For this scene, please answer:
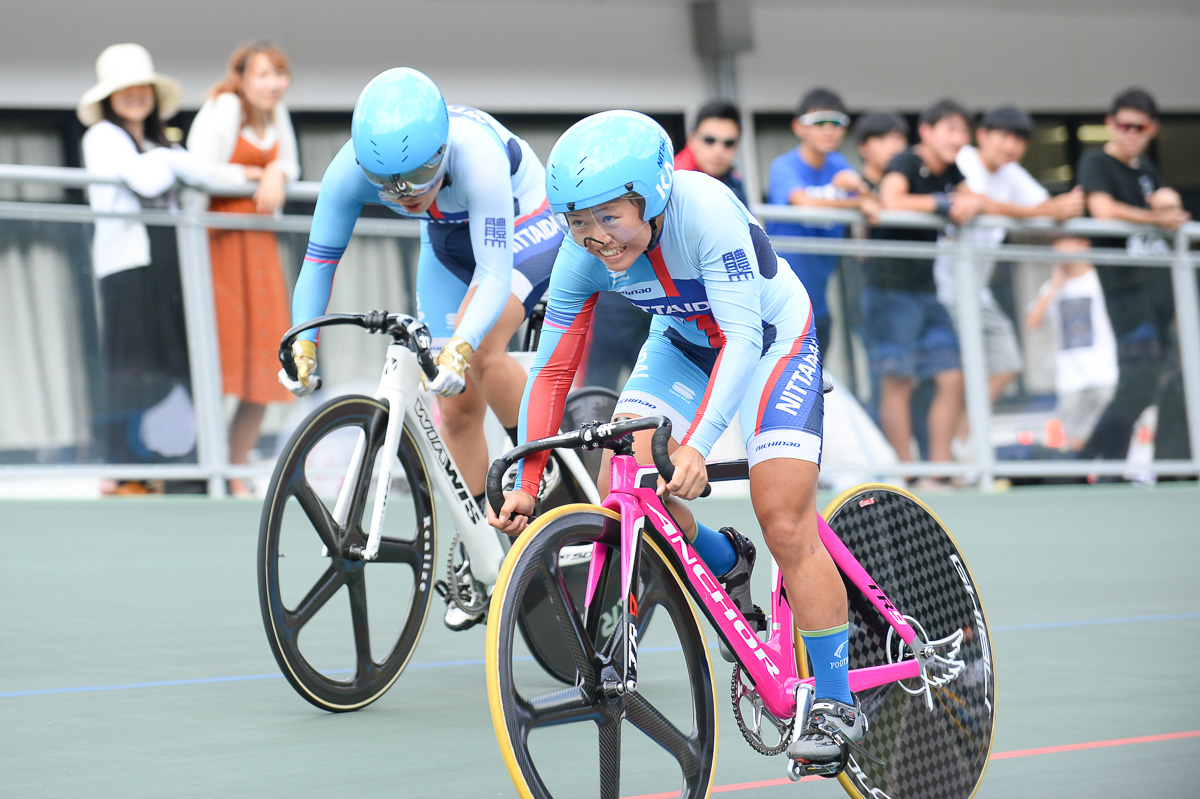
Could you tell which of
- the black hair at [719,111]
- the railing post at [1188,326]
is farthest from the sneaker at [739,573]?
the railing post at [1188,326]

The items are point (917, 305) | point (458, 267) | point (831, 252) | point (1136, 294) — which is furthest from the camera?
point (1136, 294)

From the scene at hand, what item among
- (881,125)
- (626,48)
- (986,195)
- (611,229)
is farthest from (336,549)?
(626,48)

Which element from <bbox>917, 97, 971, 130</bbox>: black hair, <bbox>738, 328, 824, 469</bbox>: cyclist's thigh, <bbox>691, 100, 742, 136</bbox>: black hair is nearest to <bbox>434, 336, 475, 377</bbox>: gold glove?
<bbox>738, 328, 824, 469</bbox>: cyclist's thigh

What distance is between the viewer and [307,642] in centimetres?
497

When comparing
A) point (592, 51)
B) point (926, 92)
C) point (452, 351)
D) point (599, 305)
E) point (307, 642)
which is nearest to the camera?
point (452, 351)

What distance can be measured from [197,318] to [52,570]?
1.95m

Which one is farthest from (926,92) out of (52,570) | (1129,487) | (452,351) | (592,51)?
(452,351)

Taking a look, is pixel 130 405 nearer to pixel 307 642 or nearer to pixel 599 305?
pixel 599 305

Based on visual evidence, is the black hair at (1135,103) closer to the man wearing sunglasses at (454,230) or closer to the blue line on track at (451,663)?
the blue line on track at (451,663)

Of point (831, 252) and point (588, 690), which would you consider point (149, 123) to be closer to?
point (831, 252)

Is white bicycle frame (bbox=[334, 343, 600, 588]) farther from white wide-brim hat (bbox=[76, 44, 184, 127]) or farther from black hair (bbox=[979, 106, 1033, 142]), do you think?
black hair (bbox=[979, 106, 1033, 142])

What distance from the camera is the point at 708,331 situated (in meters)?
3.52

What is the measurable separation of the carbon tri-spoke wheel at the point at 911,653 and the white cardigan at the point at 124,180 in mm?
4955

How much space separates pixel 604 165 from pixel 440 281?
187 centimetres
